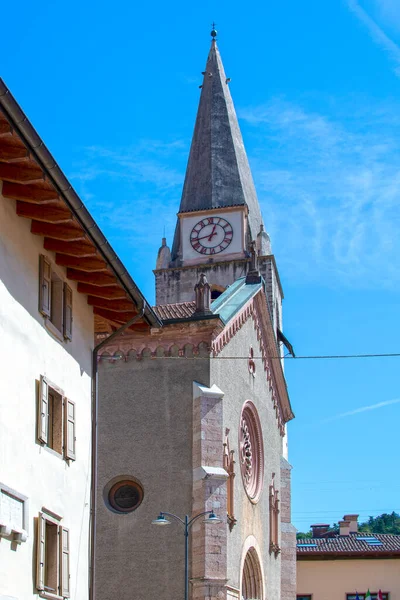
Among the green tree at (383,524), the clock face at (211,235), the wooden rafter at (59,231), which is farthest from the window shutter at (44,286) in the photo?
the green tree at (383,524)

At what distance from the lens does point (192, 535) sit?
92.2 ft

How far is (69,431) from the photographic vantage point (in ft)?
50.3

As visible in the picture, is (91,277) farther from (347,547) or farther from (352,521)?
(352,521)

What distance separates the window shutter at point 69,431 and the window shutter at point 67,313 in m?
1.06

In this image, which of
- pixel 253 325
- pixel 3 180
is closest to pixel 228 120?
pixel 253 325

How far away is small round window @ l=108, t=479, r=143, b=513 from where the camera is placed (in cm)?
2923

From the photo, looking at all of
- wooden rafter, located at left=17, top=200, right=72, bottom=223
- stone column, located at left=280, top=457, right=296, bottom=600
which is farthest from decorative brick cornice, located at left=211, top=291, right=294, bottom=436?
wooden rafter, located at left=17, top=200, right=72, bottom=223

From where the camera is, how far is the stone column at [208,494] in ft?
90.3

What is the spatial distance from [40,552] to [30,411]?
1890 mm

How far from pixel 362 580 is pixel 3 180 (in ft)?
126

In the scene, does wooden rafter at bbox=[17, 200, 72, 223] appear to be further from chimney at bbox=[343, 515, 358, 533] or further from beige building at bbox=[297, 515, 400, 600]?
chimney at bbox=[343, 515, 358, 533]

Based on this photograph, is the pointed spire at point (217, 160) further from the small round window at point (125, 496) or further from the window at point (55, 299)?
the window at point (55, 299)

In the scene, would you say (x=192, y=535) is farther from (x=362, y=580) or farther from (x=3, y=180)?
(x=362, y=580)

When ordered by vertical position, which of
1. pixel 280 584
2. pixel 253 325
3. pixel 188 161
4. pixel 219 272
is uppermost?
pixel 188 161
